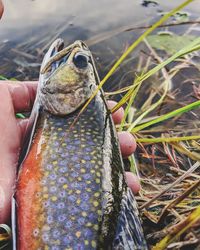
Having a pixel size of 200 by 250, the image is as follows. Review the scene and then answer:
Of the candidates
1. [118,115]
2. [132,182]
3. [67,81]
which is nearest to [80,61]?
[67,81]

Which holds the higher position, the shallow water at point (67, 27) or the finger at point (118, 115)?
the shallow water at point (67, 27)

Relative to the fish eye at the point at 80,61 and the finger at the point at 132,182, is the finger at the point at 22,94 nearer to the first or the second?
the fish eye at the point at 80,61

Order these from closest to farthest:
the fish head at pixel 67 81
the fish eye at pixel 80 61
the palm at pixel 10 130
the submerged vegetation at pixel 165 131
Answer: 1. the submerged vegetation at pixel 165 131
2. the palm at pixel 10 130
3. the fish head at pixel 67 81
4. the fish eye at pixel 80 61

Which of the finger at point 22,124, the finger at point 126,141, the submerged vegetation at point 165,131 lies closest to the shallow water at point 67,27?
the submerged vegetation at point 165,131

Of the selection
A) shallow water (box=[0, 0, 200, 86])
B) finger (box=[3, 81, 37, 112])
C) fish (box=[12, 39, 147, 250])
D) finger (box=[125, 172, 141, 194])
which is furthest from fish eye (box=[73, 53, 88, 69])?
shallow water (box=[0, 0, 200, 86])

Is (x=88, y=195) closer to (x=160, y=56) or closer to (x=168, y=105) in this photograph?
(x=168, y=105)

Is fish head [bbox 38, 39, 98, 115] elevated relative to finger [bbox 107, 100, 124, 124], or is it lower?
elevated

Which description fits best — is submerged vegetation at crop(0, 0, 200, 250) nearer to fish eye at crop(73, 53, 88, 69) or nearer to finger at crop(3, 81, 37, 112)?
fish eye at crop(73, 53, 88, 69)
